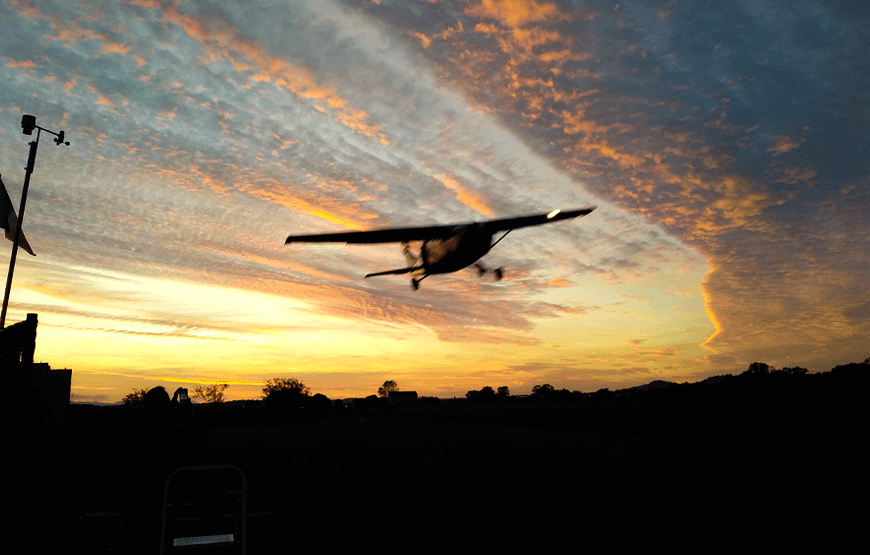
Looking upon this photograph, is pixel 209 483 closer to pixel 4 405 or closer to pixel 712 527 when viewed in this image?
pixel 4 405

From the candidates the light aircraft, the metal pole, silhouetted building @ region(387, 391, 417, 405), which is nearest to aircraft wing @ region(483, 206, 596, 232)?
the light aircraft

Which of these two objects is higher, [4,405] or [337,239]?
[337,239]

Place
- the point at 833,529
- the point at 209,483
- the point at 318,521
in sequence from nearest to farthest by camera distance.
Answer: the point at 833,529
the point at 318,521
the point at 209,483

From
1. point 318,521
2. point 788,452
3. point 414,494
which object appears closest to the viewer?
point 318,521

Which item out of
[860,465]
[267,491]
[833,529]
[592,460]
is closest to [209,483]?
[267,491]

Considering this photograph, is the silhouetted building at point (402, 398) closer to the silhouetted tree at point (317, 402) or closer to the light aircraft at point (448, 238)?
the silhouetted tree at point (317, 402)

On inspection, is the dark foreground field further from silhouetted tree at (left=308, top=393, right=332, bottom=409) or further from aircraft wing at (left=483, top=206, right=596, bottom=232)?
silhouetted tree at (left=308, top=393, right=332, bottom=409)

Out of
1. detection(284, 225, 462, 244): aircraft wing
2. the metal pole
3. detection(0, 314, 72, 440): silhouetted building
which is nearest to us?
detection(0, 314, 72, 440): silhouetted building
